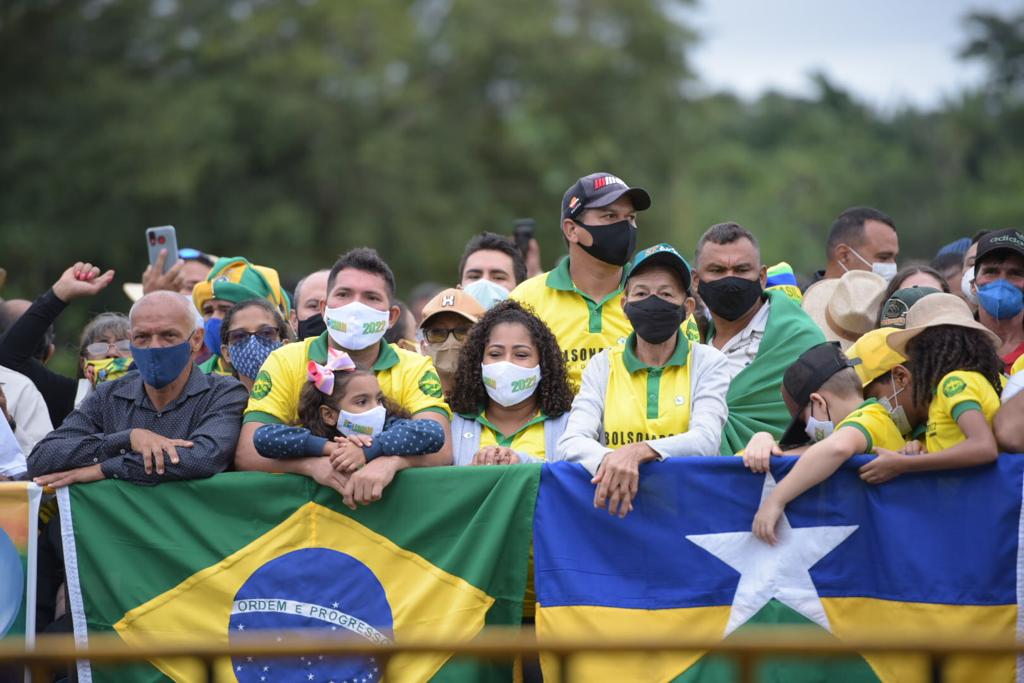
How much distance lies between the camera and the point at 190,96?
1145 inches

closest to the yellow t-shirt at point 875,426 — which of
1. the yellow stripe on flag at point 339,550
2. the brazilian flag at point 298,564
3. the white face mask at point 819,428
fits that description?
the white face mask at point 819,428

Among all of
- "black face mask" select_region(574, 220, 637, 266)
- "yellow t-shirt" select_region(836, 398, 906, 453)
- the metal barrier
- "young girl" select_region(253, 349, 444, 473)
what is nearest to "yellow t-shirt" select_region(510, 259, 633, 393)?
"black face mask" select_region(574, 220, 637, 266)

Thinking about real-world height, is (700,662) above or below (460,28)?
below

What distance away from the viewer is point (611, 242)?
716cm

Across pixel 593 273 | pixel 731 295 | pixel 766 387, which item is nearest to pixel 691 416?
pixel 766 387

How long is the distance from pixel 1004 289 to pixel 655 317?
1696 millimetres

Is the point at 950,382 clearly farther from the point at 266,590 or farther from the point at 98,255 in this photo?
the point at 98,255

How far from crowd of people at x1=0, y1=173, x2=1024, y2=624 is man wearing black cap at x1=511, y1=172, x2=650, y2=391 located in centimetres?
1

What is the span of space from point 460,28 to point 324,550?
27.5 m

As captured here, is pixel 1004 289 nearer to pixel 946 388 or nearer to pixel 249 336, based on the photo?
pixel 946 388

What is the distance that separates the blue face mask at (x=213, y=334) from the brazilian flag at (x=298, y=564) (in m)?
1.76

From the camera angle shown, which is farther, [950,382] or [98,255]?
[98,255]

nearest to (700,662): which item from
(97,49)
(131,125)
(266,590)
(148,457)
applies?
(266,590)

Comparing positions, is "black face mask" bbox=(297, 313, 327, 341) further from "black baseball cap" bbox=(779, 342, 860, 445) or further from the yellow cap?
the yellow cap
